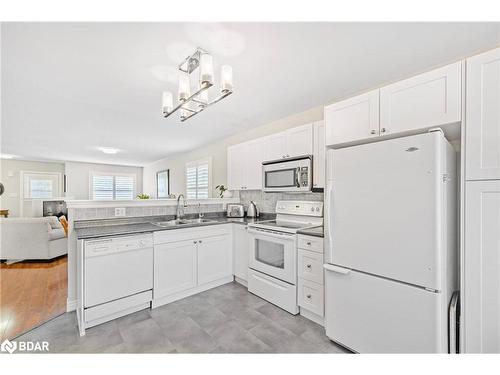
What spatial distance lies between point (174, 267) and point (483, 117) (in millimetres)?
2840

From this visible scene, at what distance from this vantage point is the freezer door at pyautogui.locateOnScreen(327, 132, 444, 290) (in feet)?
4.36

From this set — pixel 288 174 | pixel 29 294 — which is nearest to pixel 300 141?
pixel 288 174

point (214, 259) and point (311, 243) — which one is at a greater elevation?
point (311, 243)

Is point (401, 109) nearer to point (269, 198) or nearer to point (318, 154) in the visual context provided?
point (318, 154)

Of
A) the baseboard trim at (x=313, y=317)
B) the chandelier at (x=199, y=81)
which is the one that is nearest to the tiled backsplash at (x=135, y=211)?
the chandelier at (x=199, y=81)

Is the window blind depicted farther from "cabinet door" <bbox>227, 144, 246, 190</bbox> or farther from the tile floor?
the tile floor

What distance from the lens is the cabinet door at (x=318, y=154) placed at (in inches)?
99.4

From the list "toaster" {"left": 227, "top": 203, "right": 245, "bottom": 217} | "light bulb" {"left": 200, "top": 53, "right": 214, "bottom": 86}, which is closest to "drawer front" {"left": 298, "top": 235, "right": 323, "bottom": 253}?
"toaster" {"left": 227, "top": 203, "right": 245, "bottom": 217}

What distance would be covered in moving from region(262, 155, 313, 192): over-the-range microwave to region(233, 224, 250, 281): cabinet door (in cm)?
66

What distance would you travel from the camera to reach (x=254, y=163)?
3.39 meters

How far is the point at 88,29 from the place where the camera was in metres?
1.51

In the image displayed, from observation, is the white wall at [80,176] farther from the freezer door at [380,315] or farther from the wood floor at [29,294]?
the freezer door at [380,315]

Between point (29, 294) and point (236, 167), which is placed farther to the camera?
point (236, 167)
